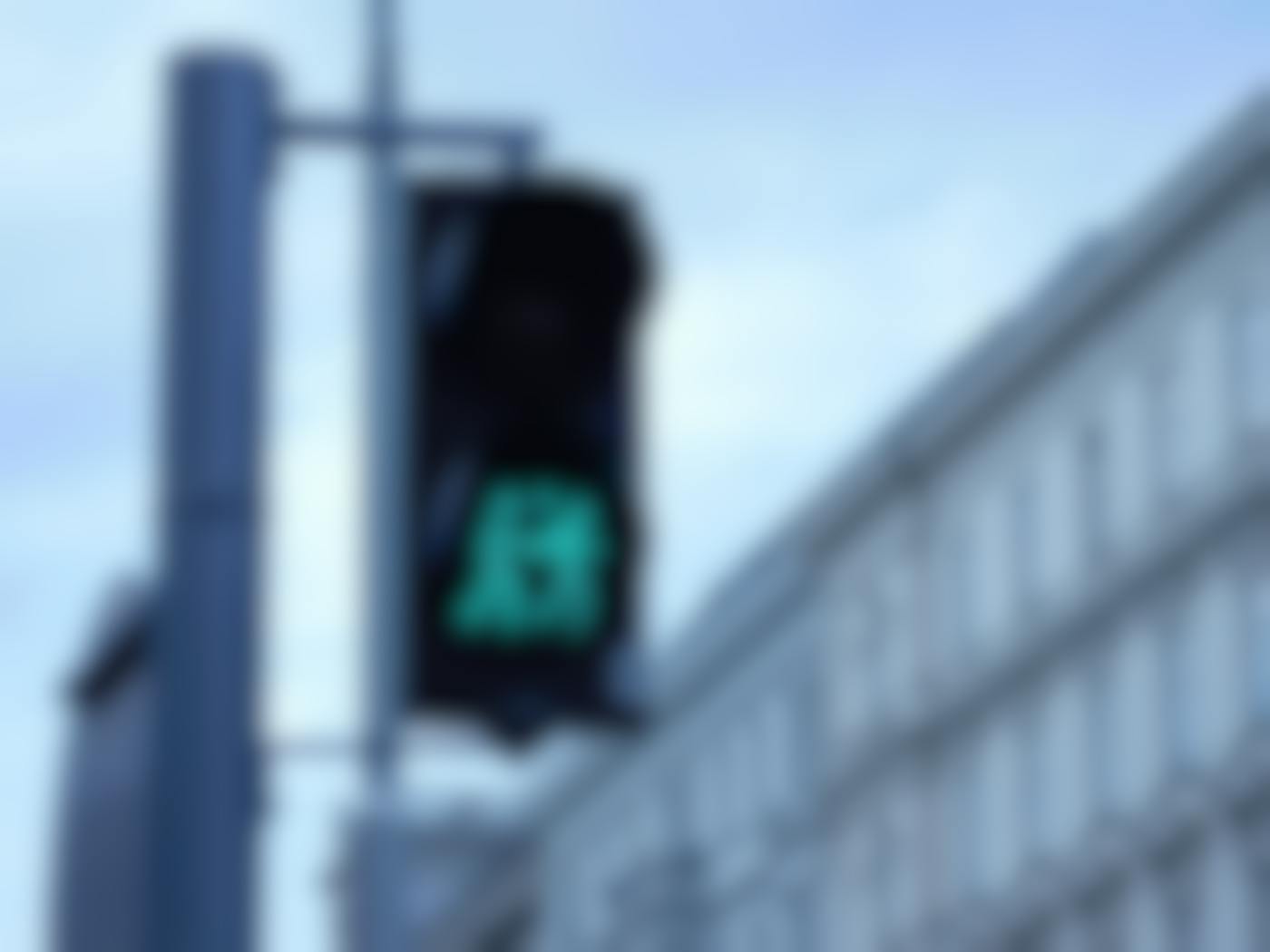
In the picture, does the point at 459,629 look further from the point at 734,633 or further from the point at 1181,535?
the point at 734,633

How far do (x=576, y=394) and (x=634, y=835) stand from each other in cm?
Result: 7955

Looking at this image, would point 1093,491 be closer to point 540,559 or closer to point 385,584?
point 540,559

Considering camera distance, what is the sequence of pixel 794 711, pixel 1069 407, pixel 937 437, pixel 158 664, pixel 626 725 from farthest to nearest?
pixel 794 711 < pixel 937 437 < pixel 1069 407 < pixel 158 664 < pixel 626 725

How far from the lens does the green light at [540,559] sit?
7.21m

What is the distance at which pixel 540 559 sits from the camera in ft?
23.8

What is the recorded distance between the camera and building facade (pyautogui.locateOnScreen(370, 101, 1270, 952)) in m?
56.0

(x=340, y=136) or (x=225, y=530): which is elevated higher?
(x=340, y=136)

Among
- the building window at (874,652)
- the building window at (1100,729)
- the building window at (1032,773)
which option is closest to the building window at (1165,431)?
the building window at (1100,729)

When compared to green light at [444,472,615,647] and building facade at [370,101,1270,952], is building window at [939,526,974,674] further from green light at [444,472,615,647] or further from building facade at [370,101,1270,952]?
green light at [444,472,615,647]

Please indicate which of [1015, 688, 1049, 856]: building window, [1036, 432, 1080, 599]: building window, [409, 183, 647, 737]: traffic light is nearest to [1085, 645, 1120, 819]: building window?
[1036, 432, 1080, 599]: building window

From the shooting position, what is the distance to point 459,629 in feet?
23.6

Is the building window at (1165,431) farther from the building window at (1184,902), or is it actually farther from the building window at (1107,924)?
the building window at (1107,924)

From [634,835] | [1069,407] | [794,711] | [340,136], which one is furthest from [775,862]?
[340,136]

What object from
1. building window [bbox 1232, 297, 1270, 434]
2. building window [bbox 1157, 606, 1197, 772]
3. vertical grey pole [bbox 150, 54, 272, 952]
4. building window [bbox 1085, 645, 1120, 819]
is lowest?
building window [bbox 1085, 645, 1120, 819]
